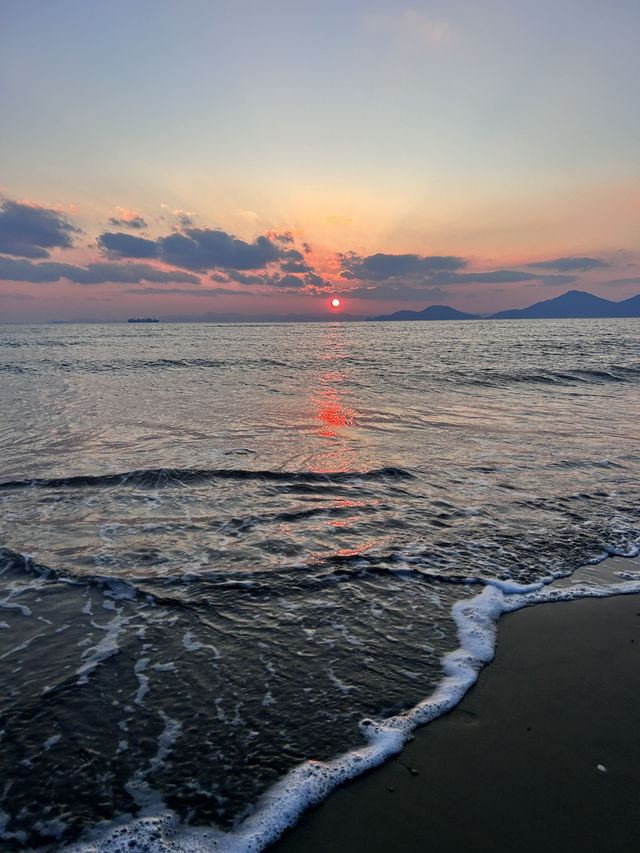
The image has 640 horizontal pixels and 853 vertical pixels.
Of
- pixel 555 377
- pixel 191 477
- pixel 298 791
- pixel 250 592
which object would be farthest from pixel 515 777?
pixel 555 377

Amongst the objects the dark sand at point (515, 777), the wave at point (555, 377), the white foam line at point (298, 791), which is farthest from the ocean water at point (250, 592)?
the wave at point (555, 377)

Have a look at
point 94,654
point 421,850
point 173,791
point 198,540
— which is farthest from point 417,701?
point 198,540

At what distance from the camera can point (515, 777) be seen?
3348mm

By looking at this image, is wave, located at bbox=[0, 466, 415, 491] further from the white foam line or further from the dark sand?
the dark sand

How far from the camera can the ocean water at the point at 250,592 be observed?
3418mm

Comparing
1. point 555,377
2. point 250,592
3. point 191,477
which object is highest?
point 555,377

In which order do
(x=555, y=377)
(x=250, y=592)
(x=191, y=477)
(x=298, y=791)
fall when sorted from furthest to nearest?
1. (x=555, y=377)
2. (x=191, y=477)
3. (x=250, y=592)
4. (x=298, y=791)

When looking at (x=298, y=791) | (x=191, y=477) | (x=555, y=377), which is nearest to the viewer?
(x=298, y=791)

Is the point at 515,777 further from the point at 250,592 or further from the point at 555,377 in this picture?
the point at 555,377

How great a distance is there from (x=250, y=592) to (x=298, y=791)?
109 inches

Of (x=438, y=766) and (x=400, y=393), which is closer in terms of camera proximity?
(x=438, y=766)

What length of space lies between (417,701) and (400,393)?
65.7ft

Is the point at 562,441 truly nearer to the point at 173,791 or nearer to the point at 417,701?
the point at 417,701

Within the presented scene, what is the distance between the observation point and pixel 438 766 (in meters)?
3.49
